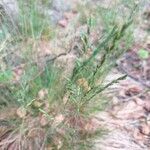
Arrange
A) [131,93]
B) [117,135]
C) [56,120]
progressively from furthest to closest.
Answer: [131,93] → [117,135] → [56,120]

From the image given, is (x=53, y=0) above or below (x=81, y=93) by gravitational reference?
below

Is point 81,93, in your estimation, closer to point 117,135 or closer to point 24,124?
point 24,124

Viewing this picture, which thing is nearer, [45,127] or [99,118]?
[45,127]

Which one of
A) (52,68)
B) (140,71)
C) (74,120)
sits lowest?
(140,71)

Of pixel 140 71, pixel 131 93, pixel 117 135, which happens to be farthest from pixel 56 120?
pixel 140 71

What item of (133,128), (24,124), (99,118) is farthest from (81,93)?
(133,128)

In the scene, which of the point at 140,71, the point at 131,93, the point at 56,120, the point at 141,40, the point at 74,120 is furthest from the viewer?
the point at 141,40
